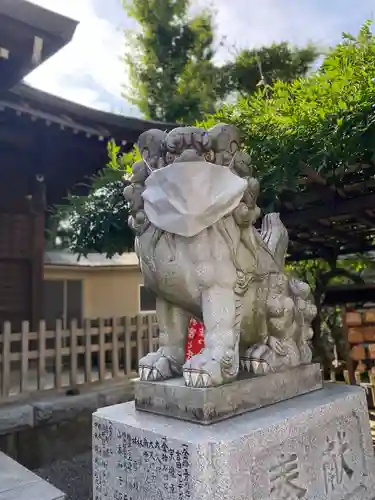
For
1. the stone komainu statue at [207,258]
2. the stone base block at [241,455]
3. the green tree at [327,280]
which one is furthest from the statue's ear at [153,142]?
the green tree at [327,280]

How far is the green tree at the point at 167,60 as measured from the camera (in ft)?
31.7

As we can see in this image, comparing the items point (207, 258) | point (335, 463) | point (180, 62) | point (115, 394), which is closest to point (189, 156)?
point (207, 258)

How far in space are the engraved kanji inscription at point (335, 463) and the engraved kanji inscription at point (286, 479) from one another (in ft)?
0.63

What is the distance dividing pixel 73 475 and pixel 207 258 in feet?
9.87

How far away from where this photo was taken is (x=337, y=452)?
171 centimetres

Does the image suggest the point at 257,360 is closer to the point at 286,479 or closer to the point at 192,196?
the point at 286,479

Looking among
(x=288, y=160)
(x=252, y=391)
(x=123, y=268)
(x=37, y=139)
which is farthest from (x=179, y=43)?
(x=252, y=391)

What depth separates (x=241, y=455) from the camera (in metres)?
1.28

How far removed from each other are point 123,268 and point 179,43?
5.86 meters

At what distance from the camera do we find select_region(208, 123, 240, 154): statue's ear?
5.29 feet

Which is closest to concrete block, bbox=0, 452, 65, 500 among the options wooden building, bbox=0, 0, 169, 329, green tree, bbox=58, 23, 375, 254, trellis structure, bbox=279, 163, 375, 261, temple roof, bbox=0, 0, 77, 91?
green tree, bbox=58, 23, 375, 254

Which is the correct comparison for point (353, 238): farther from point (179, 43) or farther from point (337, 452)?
point (179, 43)

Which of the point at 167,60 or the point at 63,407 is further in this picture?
the point at 167,60

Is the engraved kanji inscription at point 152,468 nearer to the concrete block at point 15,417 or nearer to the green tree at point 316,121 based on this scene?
the green tree at point 316,121
